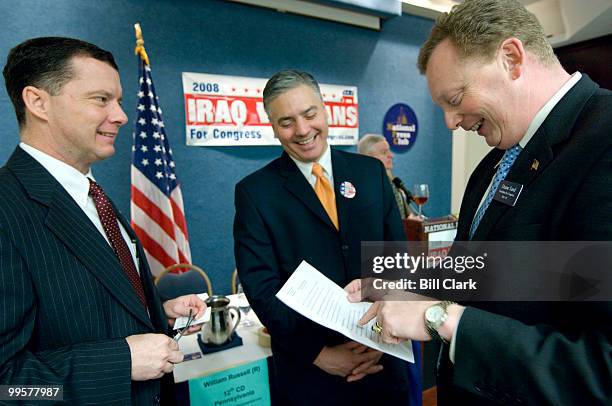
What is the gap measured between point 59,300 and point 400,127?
448 centimetres

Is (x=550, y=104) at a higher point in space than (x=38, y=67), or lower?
lower

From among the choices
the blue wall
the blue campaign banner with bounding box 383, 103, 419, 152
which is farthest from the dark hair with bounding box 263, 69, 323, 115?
the blue campaign banner with bounding box 383, 103, 419, 152

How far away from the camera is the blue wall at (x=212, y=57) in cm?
288

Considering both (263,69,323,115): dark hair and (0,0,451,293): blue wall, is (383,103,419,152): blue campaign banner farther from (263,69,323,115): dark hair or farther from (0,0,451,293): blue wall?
(263,69,323,115): dark hair

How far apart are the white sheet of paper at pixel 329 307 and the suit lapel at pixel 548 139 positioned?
0.39 metres

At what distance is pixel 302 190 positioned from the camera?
138cm

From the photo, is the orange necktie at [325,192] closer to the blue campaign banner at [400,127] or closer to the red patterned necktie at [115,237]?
the red patterned necktie at [115,237]

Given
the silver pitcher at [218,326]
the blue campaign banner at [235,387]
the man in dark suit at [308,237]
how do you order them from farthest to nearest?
1. the silver pitcher at [218,326]
2. the blue campaign banner at [235,387]
3. the man in dark suit at [308,237]

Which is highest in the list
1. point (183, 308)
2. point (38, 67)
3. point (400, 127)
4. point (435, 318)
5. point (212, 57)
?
point (212, 57)

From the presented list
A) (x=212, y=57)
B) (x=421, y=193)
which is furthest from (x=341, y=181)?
(x=212, y=57)

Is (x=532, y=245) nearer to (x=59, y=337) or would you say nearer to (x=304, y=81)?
(x=304, y=81)

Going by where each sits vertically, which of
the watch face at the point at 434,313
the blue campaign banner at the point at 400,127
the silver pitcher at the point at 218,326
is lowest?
the silver pitcher at the point at 218,326

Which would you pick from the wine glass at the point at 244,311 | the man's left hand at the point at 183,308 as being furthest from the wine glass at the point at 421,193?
the man's left hand at the point at 183,308

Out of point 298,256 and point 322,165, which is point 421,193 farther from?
point 298,256
